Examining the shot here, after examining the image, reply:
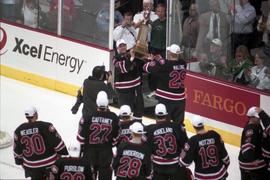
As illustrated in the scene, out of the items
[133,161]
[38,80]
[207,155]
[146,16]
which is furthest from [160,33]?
[133,161]

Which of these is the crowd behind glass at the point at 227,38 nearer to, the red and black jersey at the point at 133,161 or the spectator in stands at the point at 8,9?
the spectator in stands at the point at 8,9

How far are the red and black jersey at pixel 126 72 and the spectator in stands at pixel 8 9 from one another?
423cm

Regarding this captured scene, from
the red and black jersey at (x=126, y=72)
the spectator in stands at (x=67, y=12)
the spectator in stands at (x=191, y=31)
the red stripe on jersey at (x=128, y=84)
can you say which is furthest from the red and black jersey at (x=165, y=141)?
the spectator in stands at (x=67, y=12)

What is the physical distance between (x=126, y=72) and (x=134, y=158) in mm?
3302

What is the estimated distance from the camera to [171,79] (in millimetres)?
13422

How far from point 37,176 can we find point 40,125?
701mm

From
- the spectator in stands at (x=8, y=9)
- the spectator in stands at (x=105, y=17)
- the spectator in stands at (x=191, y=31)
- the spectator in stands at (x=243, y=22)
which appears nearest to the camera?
the spectator in stands at (x=243, y=22)

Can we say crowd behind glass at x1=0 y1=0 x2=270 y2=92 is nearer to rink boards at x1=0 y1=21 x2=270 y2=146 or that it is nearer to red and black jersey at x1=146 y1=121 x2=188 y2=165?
rink boards at x1=0 y1=21 x2=270 y2=146

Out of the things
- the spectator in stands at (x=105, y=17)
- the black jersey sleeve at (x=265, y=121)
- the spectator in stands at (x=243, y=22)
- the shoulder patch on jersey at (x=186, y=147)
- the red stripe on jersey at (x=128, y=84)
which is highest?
the spectator in stands at (x=243, y=22)

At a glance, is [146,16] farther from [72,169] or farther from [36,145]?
[72,169]

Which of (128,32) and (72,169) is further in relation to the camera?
(128,32)

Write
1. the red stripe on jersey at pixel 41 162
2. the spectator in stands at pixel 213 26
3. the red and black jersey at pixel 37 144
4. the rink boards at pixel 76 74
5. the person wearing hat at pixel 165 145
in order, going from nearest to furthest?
the person wearing hat at pixel 165 145 < the red and black jersey at pixel 37 144 < the red stripe on jersey at pixel 41 162 < the rink boards at pixel 76 74 < the spectator in stands at pixel 213 26

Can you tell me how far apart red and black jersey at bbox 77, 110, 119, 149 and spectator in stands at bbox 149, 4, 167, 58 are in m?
3.90

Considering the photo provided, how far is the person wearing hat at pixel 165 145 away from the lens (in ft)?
37.8
